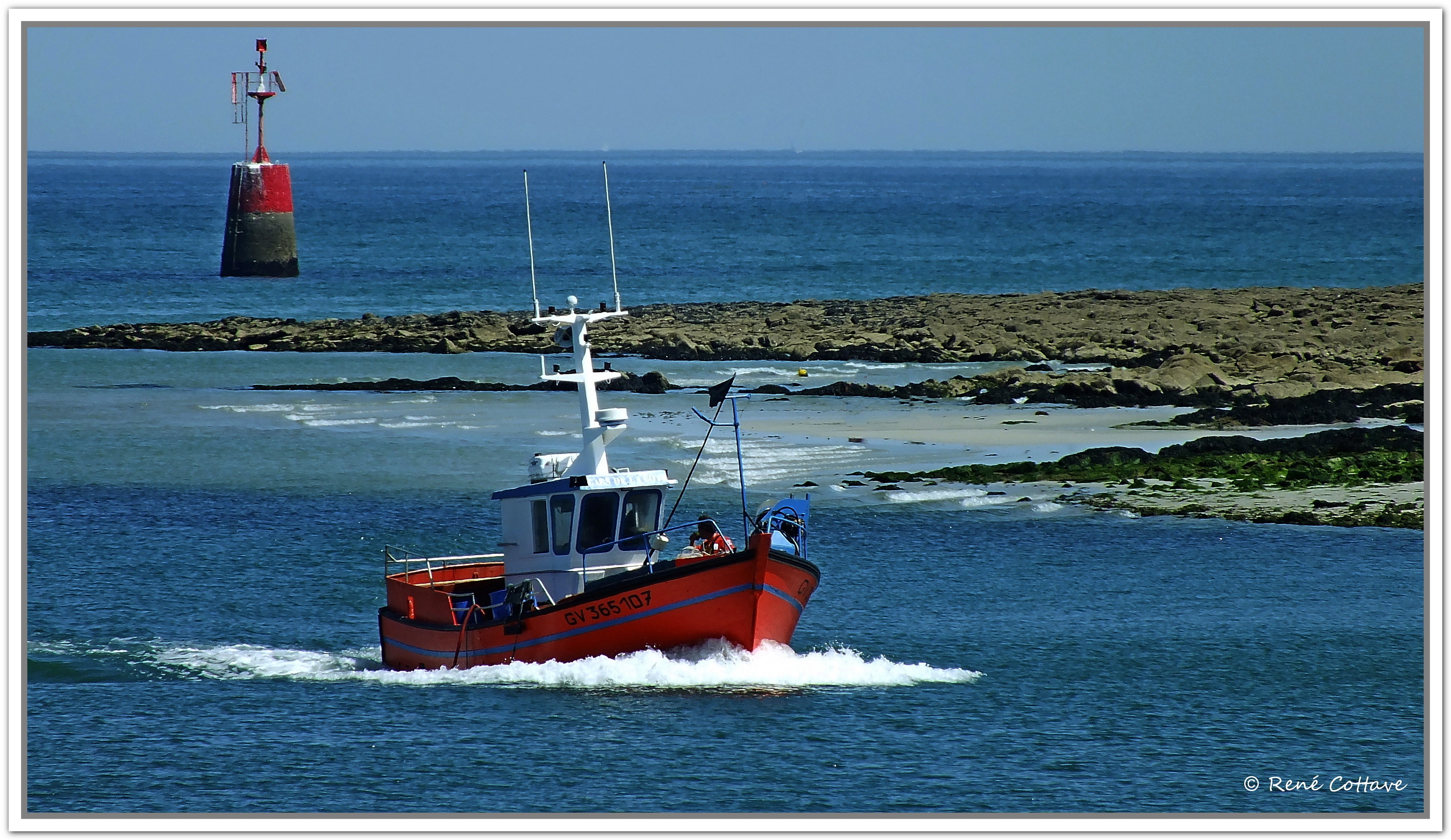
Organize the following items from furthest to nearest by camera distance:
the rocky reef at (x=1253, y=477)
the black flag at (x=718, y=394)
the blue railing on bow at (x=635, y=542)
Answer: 1. the rocky reef at (x=1253, y=477)
2. the blue railing on bow at (x=635, y=542)
3. the black flag at (x=718, y=394)

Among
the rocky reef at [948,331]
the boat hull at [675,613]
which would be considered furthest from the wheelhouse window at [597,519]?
the rocky reef at [948,331]

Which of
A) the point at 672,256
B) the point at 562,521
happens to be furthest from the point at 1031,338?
the point at 672,256

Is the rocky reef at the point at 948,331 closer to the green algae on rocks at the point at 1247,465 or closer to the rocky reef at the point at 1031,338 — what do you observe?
the rocky reef at the point at 1031,338

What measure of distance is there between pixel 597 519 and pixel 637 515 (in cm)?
63

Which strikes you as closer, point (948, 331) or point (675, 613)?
point (675, 613)

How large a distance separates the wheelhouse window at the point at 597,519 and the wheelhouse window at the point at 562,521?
0.57ft

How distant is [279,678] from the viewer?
86.6 feet

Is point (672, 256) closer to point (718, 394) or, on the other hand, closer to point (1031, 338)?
point (1031, 338)

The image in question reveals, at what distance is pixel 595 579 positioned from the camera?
25.2 metres

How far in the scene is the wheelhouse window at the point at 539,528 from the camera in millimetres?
25469

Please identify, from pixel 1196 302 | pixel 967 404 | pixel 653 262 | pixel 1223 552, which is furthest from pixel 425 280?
pixel 1223 552

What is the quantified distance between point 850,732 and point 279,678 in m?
9.39

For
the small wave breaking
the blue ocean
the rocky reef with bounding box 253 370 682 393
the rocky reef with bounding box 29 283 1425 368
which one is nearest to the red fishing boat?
the small wave breaking

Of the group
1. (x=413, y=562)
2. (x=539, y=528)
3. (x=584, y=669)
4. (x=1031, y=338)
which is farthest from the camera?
(x=1031, y=338)
